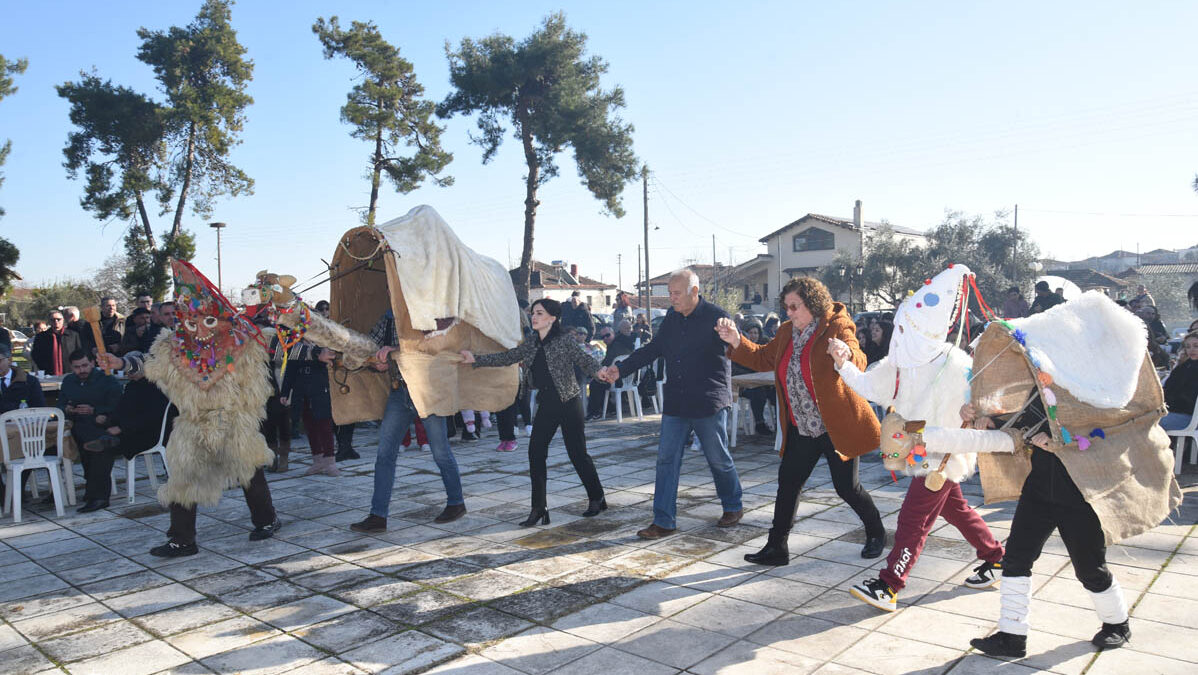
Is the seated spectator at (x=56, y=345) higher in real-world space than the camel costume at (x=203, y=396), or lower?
higher

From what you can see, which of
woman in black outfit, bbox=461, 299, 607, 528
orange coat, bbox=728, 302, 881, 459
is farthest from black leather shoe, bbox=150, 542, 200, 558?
orange coat, bbox=728, 302, 881, 459

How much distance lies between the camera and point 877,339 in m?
9.12

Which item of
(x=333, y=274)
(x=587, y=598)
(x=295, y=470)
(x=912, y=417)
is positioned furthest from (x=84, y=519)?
(x=912, y=417)

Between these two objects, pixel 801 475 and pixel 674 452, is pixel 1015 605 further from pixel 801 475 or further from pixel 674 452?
pixel 674 452

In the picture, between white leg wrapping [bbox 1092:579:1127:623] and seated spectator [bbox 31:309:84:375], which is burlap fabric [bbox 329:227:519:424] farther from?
seated spectator [bbox 31:309:84:375]

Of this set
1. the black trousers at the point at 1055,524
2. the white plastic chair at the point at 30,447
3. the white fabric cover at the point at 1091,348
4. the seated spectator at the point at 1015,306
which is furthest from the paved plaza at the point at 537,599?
the seated spectator at the point at 1015,306

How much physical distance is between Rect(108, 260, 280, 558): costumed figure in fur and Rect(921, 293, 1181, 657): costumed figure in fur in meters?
4.53

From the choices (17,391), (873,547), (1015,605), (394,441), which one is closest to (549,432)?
(394,441)

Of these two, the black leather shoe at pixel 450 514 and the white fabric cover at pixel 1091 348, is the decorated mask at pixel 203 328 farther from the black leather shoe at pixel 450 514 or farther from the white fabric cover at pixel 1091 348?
the white fabric cover at pixel 1091 348

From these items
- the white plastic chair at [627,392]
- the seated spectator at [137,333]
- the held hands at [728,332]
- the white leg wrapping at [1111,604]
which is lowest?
the white leg wrapping at [1111,604]

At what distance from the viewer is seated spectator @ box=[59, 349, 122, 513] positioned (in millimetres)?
7055

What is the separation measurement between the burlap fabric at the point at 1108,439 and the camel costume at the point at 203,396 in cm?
471

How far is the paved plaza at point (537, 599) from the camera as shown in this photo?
3.63 m

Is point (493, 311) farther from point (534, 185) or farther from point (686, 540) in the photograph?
point (534, 185)
